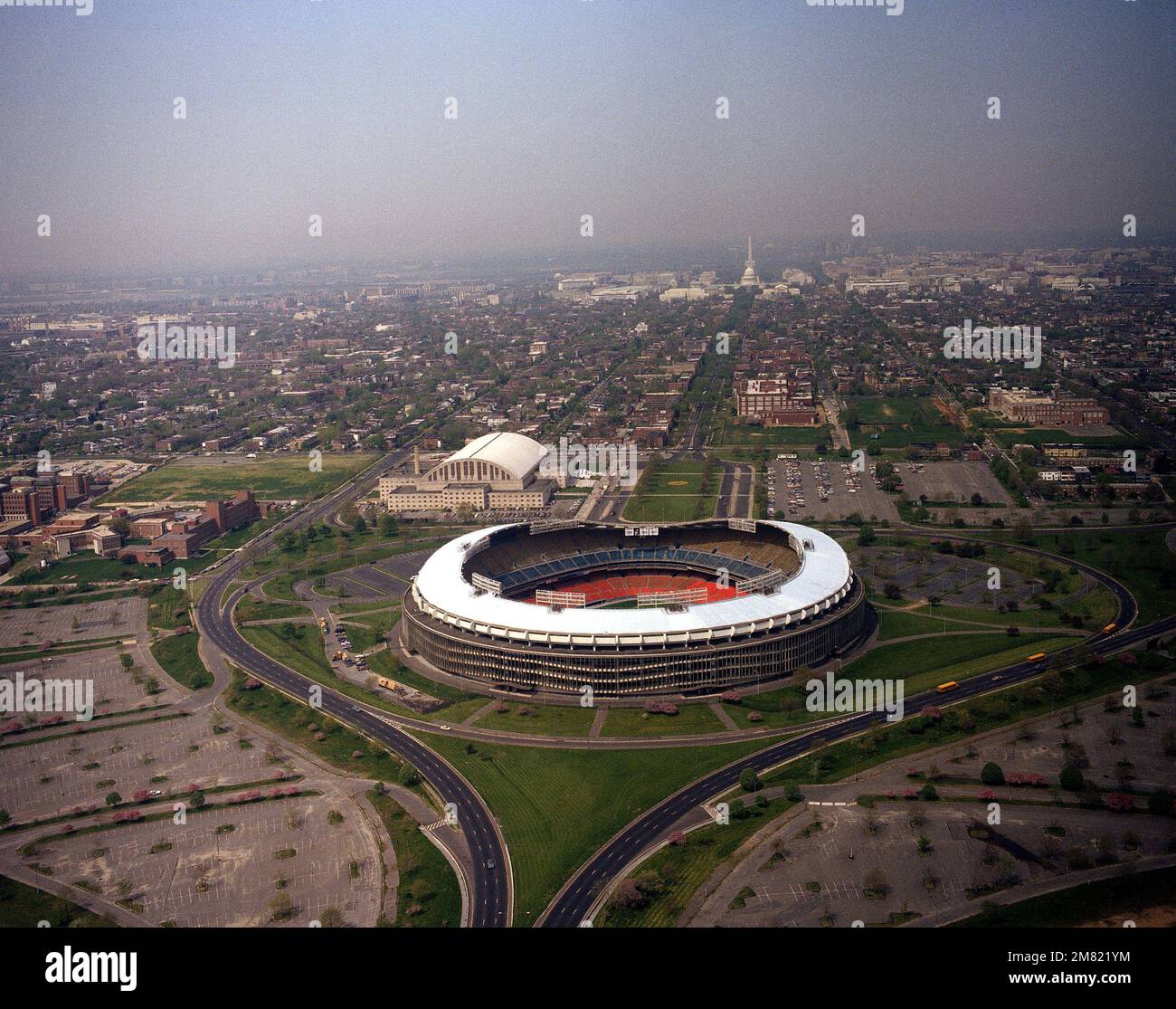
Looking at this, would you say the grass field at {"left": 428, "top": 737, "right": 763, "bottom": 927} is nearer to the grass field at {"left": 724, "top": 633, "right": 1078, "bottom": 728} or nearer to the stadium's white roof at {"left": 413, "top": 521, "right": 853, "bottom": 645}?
the grass field at {"left": 724, "top": 633, "right": 1078, "bottom": 728}


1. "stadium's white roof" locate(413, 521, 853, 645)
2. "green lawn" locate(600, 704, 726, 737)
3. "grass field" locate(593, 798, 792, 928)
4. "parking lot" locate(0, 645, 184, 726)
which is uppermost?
"stadium's white roof" locate(413, 521, 853, 645)

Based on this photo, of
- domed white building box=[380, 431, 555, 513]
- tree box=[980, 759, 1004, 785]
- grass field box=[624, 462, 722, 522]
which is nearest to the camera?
tree box=[980, 759, 1004, 785]

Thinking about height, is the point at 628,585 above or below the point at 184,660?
above

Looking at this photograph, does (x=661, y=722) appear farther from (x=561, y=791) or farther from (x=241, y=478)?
(x=241, y=478)

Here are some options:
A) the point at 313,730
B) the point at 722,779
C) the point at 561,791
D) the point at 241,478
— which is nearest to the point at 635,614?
the point at 722,779

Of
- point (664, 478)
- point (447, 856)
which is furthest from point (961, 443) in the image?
point (447, 856)

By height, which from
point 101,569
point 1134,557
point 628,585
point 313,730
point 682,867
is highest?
point 101,569

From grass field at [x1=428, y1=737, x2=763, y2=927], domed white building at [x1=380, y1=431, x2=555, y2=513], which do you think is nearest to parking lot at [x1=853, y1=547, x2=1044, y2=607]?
grass field at [x1=428, y1=737, x2=763, y2=927]

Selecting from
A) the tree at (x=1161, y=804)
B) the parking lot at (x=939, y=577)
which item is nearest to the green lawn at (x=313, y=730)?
the tree at (x=1161, y=804)
